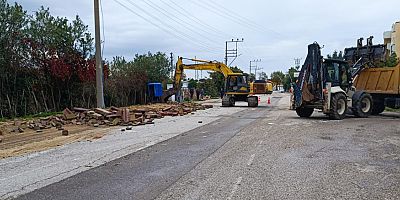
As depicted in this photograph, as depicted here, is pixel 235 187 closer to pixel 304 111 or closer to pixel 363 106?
pixel 304 111

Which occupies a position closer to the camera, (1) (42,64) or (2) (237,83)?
(1) (42,64)

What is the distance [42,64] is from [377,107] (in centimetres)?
1976

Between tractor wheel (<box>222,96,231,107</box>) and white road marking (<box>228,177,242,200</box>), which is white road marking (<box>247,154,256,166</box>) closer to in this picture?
white road marking (<box>228,177,242,200</box>)

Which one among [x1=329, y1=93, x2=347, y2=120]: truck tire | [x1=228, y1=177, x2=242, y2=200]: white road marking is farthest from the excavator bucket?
[x1=228, y1=177, x2=242, y2=200]: white road marking

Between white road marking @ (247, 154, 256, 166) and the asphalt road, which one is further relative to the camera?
white road marking @ (247, 154, 256, 166)

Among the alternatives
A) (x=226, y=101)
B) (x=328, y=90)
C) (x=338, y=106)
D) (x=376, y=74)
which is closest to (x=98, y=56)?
(x=328, y=90)

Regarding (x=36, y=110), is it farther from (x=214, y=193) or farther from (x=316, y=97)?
(x=214, y=193)

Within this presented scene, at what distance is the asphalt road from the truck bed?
882 centimetres

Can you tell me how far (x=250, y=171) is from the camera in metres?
8.17

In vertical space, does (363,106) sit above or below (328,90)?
below

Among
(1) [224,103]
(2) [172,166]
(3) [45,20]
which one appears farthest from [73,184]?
(1) [224,103]

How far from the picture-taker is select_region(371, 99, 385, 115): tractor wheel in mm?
22703

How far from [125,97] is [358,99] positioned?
21383 millimetres

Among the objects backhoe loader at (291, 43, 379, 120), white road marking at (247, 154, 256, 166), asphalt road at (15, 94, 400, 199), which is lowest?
asphalt road at (15, 94, 400, 199)
